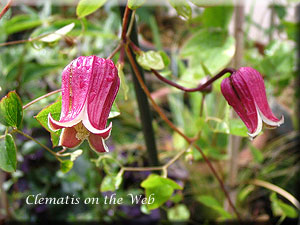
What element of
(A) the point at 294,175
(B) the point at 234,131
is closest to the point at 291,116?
(A) the point at 294,175

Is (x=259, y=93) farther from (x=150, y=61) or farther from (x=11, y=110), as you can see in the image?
(x=11, y=110)

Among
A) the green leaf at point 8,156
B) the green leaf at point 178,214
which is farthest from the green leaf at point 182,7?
the green leaf at point 178,214

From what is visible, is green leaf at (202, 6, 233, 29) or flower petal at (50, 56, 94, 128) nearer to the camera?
flower petal at (50, 56, 94, 128)

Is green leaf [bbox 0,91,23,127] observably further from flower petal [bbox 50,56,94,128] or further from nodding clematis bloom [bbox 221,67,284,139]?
nodding clematis bloom [bbox 221,67,284,139]

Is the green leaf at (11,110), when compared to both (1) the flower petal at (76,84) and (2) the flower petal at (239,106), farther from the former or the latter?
(2) the flower petal at (239,106)

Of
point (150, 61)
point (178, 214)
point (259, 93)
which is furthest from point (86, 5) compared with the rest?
point (178, 214)

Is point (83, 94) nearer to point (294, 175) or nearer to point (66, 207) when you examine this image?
point (66, 207)

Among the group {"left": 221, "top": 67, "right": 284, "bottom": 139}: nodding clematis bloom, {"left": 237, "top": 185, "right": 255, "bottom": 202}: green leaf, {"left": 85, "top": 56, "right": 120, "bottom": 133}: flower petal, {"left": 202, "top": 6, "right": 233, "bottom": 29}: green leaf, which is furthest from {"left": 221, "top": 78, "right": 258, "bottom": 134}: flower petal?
{"left": 237, "top": 185, "right": 255, "bottom": 202}: green leaf
